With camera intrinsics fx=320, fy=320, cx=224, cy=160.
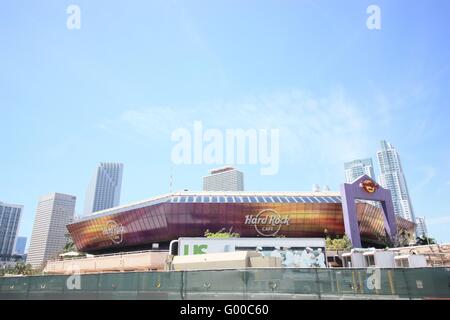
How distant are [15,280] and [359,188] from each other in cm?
5588

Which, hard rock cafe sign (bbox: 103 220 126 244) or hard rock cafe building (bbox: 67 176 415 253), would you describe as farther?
hard rock cafe sign (bbox: 103 220 126 244)

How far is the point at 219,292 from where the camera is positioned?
14.8 meters

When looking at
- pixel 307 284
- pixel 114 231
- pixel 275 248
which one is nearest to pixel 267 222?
pixel 275 248

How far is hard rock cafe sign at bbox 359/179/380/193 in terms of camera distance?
61188 mm

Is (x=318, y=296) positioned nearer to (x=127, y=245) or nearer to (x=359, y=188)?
(x=359, y=188)

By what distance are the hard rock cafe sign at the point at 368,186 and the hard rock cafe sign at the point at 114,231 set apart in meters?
49.5

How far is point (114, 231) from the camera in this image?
69875 mm

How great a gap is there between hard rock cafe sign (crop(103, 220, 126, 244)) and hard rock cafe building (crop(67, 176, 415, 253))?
3213 mm

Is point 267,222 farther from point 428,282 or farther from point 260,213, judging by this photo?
point 428,282

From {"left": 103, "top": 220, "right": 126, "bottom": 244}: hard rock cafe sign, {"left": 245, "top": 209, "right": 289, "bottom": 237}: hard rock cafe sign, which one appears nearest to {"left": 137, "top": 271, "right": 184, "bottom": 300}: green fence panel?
{"left": 245, "top": 209, "right": 289, "bottom": 237}: hard rock cafe sign

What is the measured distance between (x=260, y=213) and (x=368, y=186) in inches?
845

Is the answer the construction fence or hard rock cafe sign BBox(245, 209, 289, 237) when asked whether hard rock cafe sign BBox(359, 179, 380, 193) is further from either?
the construction fence
